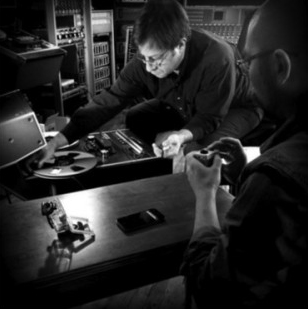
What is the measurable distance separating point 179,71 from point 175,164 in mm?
582

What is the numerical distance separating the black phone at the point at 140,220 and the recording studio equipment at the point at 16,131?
685 millimetres

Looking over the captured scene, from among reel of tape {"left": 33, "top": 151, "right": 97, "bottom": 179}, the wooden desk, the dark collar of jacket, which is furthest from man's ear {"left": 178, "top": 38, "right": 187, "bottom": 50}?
the dark collar of jacket

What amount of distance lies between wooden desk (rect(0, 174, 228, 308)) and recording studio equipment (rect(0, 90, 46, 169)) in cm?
34

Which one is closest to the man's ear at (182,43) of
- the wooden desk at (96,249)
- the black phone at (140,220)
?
the wooden desk at (96,249)

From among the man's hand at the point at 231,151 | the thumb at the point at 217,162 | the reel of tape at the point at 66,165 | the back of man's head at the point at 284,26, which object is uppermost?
the back of man's head at the point at 284,26

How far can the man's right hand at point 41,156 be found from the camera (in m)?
1.81

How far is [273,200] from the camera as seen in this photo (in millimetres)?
686

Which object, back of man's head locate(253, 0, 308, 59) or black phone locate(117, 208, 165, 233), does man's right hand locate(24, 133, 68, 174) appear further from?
back of man's head locate(253, 0, 308, 59)

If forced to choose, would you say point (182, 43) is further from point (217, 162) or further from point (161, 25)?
point (217, 162)

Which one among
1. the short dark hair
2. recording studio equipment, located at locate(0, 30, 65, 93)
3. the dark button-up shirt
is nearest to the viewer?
the short dark hair

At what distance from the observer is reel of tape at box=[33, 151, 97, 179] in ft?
5.72

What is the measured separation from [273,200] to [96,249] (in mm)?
702

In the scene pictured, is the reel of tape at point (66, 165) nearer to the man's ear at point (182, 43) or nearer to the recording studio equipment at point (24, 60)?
the man's ear at point (182, 43)

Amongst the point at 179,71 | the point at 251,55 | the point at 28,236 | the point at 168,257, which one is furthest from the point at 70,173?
the point at 251,55
